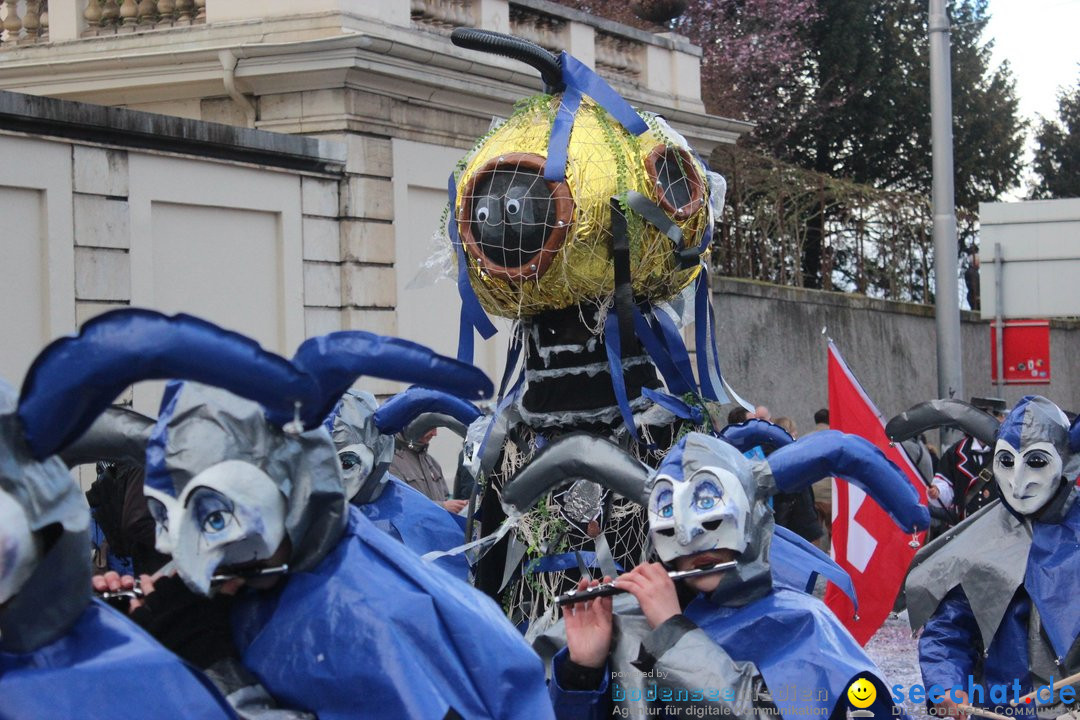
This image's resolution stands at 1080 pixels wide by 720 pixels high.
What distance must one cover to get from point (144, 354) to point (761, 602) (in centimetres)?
161

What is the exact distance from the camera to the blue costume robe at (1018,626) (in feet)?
14.9

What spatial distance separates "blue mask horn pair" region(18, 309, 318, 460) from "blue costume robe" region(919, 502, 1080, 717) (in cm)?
280

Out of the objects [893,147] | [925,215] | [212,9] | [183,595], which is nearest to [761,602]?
[183,595]

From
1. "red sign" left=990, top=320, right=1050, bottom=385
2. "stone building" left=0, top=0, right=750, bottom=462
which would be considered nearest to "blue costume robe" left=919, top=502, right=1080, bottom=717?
"stone building" left=0, top=0, right=750, bottom=462

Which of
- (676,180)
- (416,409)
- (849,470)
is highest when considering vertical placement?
(676,180)

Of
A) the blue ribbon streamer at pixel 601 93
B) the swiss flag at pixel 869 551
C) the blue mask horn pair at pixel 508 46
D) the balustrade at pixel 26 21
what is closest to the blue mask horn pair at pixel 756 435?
the blue ribbon streamer at pixel 601 93

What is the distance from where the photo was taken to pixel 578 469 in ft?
11.9

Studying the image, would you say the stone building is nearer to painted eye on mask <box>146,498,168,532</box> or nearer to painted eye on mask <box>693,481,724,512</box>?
painted eye on mask <box>693,481,724,512</box>

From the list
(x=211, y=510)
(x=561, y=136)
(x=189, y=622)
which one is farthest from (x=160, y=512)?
(x=561, y=136)

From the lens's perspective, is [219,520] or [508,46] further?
[508,46]

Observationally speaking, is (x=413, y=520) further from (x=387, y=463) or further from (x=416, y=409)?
(x=416, y=409)

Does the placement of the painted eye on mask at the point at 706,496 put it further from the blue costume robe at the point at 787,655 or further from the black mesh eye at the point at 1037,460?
the black mesh eye at the point at 1037,460

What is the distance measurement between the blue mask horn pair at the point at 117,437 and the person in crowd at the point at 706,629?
0.96m

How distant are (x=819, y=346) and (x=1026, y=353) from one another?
4.69 metres
